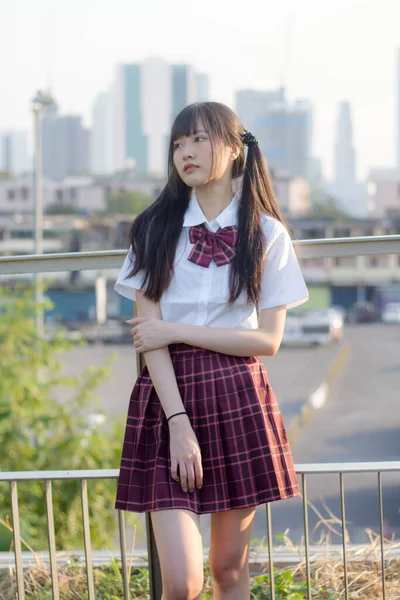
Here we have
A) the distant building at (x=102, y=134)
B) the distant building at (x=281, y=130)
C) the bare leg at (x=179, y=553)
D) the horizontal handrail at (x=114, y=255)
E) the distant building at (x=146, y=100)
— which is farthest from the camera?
the distant building at (x=146, y=100)

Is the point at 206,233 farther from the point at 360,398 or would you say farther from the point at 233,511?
the point at 360,398

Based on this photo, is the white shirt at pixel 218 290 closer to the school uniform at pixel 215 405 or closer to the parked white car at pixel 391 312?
the school uniform at pixel 215 405

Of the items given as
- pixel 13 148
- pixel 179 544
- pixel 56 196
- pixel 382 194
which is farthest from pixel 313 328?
pixel 13 148

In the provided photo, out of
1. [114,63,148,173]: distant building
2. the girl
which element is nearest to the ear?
the girl

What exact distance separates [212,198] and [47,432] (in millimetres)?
7186

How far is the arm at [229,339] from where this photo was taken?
1.49 metres

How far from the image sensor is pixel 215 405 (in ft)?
4.92

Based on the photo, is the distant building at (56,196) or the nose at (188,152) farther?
the distant building at (56,196)

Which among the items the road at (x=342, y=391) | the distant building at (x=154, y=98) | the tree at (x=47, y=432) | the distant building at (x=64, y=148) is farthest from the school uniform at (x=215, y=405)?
the distant building at (x=154, y=98)

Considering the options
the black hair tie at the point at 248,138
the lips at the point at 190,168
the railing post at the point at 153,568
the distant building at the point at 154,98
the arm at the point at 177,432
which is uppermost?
the distant building at the point at 154,98

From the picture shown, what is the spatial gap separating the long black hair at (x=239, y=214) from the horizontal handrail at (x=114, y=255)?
0.22 metres

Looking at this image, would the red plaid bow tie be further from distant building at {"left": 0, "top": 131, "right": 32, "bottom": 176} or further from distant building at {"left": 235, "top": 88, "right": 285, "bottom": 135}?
distant building at {"left": 0, "top": 131, "right": 32, "bottom": 176}

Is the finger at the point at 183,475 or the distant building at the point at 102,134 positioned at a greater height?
the distant building at the point at 102,134

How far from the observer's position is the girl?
1490 millimetres
